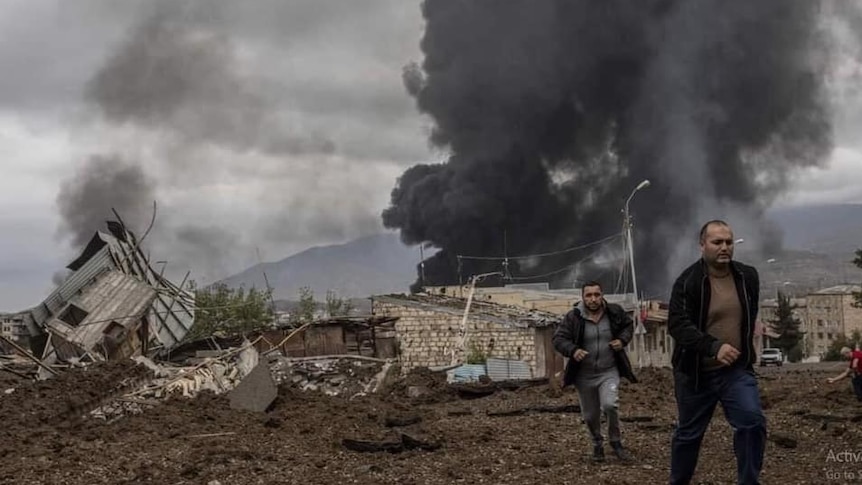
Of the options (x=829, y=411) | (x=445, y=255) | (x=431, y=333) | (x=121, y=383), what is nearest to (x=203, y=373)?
(x=121, y=383)

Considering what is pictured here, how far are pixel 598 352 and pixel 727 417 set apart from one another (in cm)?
265

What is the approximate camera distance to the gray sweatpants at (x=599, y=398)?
333 inches

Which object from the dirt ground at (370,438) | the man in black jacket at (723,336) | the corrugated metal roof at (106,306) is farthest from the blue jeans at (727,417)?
the corrugated metal roof at (106,306)

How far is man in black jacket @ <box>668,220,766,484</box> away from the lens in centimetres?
570

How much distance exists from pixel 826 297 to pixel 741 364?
13285cm

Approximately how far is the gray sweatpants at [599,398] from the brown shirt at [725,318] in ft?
8.90

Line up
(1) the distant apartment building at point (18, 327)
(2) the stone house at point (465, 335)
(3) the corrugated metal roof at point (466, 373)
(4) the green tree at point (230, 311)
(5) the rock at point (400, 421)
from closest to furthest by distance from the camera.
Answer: (5) the rock at point (400, 421) → (1) the distant apartment building at point (18, 327) → (3) the corrugated metal roof at point (466, 373) → (2) the stone house at point (465, 335) → (4) the green tree at point (230, 311)

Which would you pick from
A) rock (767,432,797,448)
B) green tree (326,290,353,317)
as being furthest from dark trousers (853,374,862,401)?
green tree (326,290,353,317)

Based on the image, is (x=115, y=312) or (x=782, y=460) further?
(x=115, y=312)

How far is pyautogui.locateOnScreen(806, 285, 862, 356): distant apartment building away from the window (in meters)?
108

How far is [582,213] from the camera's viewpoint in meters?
90.0

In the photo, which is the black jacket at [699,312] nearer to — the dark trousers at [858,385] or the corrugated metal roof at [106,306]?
the dark trousers at [858,385]

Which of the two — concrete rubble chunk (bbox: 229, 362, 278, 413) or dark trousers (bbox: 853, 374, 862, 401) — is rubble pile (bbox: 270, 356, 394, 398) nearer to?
concrete rubble chunk (bbox: 229, 362, 278, 413)

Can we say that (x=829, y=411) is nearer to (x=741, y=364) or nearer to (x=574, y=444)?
(x=574, y=444)
